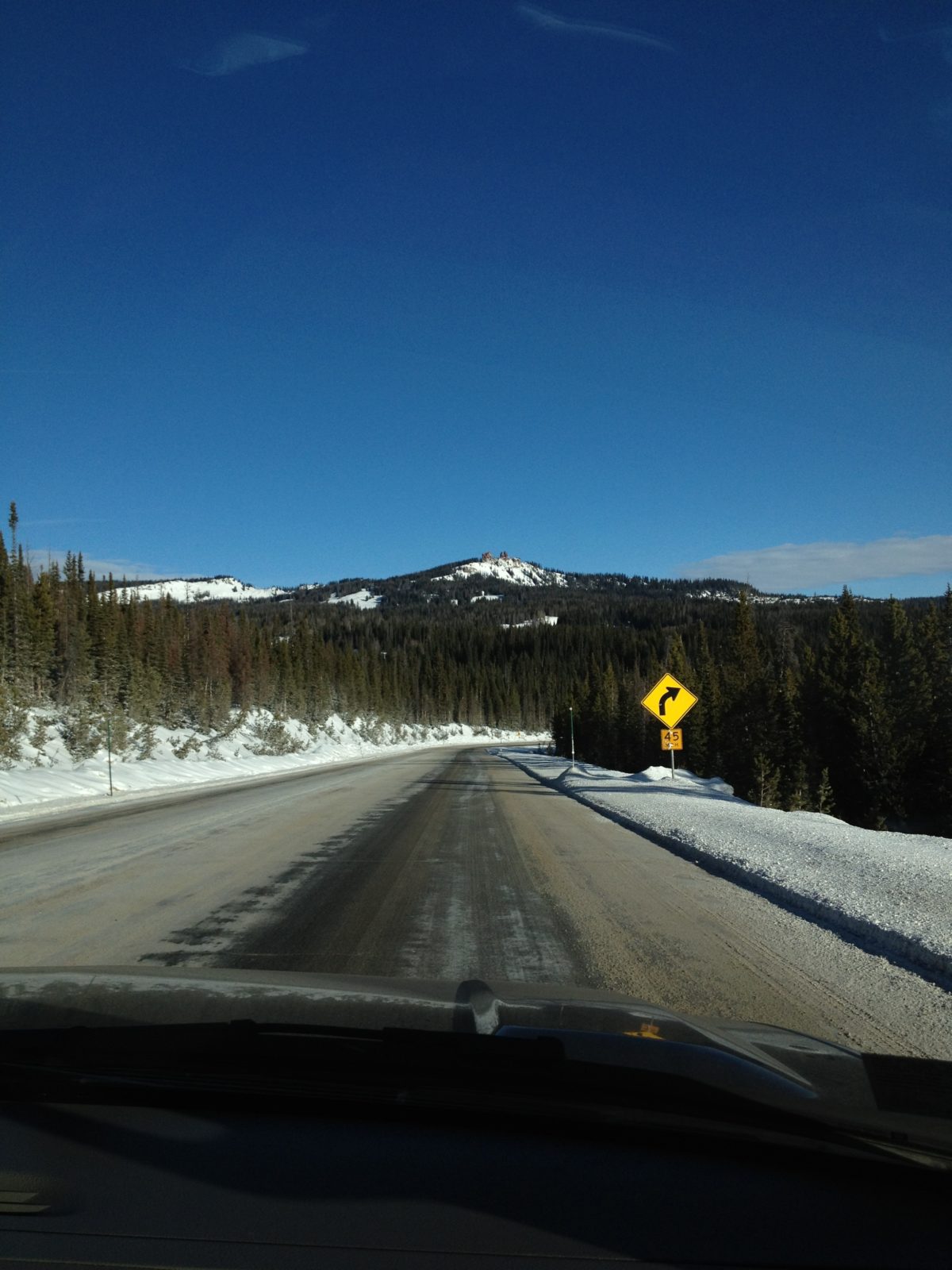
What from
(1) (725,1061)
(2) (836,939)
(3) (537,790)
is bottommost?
(3) (537,790)

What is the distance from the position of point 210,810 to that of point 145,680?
136ft

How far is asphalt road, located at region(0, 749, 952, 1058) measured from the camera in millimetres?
5559

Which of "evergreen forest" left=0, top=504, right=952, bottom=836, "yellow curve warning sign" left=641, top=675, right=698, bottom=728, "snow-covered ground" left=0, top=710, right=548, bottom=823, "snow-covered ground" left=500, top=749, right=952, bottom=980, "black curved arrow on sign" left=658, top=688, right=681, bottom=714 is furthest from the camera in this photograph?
"evergreen forest" left=0, top=504, right=952, bottom=836

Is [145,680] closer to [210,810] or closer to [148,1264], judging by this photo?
[210,810]

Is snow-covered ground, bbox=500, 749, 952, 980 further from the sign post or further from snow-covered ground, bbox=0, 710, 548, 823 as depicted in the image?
snow-covered ground, bbox=0, 710, 548, 823

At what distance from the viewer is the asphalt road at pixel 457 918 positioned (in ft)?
18.2

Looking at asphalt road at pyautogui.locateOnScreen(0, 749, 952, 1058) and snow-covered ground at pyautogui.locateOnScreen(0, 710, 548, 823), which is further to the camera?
snow-covered ground at pyautogui.locateOnScreen(0, 710, 548, 823)

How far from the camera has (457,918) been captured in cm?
780

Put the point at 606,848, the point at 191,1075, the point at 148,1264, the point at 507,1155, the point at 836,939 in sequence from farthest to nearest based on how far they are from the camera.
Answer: the point at 606,848 < the point at 836,939 < the point at 191,1075 < the point at 507,1155 < the point at 148,1264

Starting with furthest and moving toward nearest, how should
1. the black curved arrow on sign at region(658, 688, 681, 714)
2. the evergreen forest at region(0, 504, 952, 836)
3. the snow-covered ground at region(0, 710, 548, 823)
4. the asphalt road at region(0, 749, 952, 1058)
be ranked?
1. the evergreen forest at region(0, 504, 952, 836)
2. the snow-covered ground at region(0, 710, 548, 823)
3. the black curved arrow on sign at region(658, 688, 681, 714)
4. the asphalt road at region(0, 749, 952, 1058)

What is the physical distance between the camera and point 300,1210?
2.00 metres

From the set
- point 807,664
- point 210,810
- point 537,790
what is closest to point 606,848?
point 210,810

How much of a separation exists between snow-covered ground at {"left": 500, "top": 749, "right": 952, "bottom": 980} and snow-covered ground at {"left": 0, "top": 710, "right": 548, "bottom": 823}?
14673 millimetres

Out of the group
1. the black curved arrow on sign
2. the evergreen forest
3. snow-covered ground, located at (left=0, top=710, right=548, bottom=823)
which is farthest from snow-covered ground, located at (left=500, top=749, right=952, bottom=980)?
→ the evergreen forest
